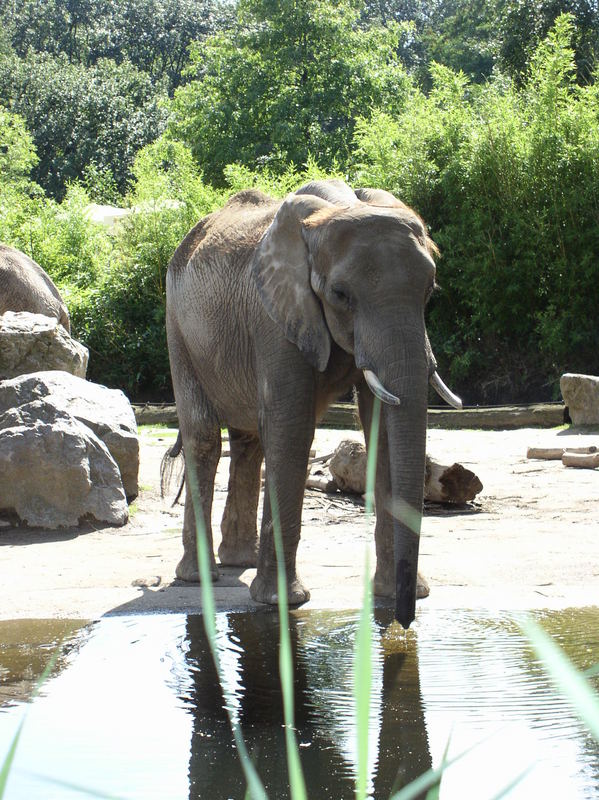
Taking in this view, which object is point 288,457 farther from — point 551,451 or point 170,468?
point 551,451

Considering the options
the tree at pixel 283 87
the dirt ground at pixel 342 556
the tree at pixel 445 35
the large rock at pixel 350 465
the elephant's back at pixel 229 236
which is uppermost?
the tree at pixel 445 35

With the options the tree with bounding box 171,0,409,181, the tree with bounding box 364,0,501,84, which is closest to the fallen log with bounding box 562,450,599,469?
the tree with bounding box 171,0,409,181

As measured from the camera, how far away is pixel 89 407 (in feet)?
27.9

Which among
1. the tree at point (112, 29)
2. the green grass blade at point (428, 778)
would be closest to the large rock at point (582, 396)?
the green grass blade at point (428, 778)

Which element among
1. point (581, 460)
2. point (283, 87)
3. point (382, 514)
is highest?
point (283, 87)

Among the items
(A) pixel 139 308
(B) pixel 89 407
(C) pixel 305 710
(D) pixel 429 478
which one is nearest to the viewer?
(C) pixel 305 710

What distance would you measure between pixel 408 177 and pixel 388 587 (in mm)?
13253

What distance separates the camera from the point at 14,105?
45000 mm

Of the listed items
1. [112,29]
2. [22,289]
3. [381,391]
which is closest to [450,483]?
[381,391]

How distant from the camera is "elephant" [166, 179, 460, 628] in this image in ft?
14.7

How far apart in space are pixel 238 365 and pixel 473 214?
12.0m

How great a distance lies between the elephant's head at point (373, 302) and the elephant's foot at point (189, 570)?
5.88 ft

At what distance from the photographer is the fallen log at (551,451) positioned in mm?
10523

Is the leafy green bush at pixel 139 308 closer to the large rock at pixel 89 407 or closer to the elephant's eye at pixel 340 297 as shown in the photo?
the large rock at pixel 89 407
